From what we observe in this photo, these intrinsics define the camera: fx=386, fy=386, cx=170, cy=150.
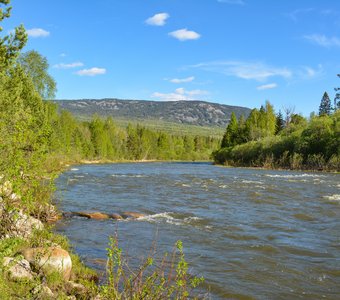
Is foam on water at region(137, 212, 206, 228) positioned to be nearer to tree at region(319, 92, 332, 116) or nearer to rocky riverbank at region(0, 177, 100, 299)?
rocky riverbank at region(0, 177, 100, 299)

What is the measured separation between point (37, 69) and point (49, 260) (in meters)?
49.6

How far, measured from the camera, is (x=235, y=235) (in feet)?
46.6

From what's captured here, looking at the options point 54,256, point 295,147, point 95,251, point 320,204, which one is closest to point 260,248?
point 95,251

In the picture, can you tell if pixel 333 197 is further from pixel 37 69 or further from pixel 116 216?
pixel 37 69

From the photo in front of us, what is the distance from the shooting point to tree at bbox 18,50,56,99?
52.3 metres

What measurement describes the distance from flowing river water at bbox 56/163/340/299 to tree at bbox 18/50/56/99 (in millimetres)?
32268

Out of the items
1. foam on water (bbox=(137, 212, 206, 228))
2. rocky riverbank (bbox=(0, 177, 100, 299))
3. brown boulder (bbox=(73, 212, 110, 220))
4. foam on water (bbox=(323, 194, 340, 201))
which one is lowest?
brown boulder (bbox=(73, 212, 110, 220))

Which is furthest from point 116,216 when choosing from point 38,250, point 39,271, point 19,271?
point 19,271

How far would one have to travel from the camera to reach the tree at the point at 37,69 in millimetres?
52312

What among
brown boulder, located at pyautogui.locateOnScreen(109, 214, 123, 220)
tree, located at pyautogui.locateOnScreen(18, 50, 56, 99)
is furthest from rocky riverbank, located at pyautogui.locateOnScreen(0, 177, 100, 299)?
tree, located at pyautogui.locateOnScreen(18, 50, 56, 99)

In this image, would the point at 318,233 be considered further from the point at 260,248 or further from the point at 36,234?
the point at 36,234

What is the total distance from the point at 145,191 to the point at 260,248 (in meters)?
15.3

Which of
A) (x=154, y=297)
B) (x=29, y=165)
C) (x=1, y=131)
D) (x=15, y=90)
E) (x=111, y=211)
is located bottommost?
(x=111, y=211)

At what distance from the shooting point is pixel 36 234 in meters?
9.49
